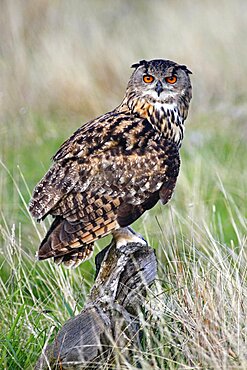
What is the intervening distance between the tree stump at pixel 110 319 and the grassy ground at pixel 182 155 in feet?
0.27

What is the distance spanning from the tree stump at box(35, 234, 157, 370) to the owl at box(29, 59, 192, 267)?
148 mm

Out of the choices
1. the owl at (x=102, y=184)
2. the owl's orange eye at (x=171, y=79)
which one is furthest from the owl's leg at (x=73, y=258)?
the owl's orange eye at (x=171, y=79)

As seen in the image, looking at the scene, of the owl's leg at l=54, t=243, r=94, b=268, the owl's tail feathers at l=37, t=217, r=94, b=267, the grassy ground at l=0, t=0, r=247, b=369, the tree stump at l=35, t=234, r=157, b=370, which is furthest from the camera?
the owl's leg at l=54, t=243, r=94, b=268

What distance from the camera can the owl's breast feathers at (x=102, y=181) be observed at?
3781 mm

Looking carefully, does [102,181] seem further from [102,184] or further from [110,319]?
[110,319]

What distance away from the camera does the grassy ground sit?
3570mm

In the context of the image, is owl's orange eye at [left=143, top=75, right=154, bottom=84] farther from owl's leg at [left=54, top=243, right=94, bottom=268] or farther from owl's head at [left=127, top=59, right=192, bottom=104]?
owl's leg at [left=54, top=243, right=94, bottom=268]

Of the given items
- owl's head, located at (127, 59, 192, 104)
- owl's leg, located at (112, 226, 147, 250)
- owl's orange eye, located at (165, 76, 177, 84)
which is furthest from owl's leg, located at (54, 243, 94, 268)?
owl's orange eye, located at (165, 76, 177, 84)

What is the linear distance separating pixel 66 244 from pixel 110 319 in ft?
1.54

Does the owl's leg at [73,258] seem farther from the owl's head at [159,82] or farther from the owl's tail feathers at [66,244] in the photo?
the owl's head at [159,82]

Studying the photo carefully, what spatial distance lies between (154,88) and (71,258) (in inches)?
40.9

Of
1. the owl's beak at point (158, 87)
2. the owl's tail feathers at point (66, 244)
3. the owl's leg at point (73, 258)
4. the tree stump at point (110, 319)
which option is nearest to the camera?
the tree stump at point (110, 319)

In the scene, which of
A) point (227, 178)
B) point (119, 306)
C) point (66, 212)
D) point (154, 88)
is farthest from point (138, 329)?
point (227, 178)

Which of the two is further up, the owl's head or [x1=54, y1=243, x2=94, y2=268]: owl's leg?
the owl's head
